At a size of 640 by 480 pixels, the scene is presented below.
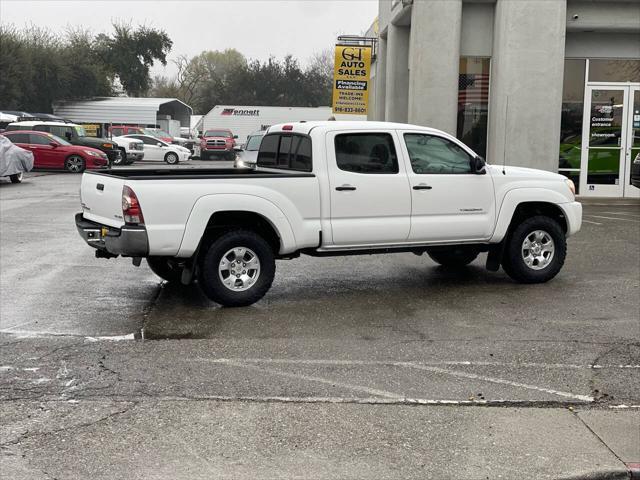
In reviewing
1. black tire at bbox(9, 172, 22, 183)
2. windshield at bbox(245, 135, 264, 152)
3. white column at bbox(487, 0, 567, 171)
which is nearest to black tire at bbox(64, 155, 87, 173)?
black tire at bbox(9, 172, 22, 183)

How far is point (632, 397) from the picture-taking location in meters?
5.75

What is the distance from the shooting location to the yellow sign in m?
28.1

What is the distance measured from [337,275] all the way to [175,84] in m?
91.6

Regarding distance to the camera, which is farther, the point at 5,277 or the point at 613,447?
the point at 5,277

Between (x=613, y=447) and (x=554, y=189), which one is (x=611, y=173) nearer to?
(x=554, y=189)

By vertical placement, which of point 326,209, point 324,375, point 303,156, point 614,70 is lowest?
point 324,375

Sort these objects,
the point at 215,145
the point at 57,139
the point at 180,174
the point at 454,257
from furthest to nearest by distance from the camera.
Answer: the point at 215,145, the point at 57,139, the point at 454,257, the point at 180,174

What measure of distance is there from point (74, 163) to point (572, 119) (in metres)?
20.0

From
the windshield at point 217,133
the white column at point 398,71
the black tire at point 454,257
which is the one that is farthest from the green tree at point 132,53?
the black tire at point 454,257

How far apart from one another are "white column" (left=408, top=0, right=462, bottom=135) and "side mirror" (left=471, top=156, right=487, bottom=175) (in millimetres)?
9943

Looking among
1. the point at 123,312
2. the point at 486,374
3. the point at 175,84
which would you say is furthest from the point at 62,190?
the point at 175,84

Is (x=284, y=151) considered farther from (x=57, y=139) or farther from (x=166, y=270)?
(x=57, y=139)

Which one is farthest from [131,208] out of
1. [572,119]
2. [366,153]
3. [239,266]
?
[572,119]

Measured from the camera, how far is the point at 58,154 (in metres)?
32.2
